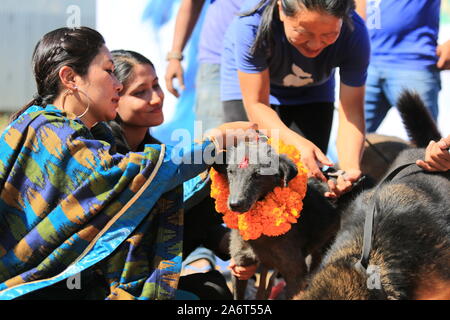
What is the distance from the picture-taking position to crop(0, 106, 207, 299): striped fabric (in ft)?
7.88

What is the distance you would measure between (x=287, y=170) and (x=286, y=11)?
2.67 ft

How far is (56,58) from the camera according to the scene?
2619 millimetres

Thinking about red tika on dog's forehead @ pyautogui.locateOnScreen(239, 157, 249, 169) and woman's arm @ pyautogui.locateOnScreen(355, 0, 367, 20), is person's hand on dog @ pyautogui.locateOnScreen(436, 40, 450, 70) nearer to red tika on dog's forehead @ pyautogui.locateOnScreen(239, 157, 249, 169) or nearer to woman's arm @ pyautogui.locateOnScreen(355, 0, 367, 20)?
woman's arm @ pyautogui.locateOnScreen(355, 0, 367, 20)

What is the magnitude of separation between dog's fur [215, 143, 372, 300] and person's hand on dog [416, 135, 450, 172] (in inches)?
25.9

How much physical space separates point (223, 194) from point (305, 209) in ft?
1.67

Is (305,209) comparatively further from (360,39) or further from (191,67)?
(191,67)

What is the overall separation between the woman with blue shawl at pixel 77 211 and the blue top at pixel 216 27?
198cm

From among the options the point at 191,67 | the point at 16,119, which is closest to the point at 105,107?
the point at 16,119

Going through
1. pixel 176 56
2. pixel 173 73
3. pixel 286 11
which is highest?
pixel 286 11

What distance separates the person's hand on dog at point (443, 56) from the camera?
455 centimetres

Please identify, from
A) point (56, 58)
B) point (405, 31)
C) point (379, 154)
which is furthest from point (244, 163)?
point (405, 31)

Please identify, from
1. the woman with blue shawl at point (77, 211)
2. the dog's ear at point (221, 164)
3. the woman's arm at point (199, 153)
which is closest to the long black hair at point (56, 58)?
the woman with blue shawl at point (77, 211)

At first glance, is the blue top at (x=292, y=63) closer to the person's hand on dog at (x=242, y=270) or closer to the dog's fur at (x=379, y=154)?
the dog's fur at (x=379, y=154)

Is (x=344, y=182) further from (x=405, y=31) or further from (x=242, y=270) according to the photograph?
(x=405, y=31)
